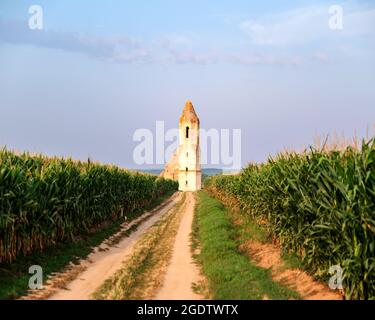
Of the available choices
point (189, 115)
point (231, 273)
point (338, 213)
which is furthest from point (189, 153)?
point (338, 213)

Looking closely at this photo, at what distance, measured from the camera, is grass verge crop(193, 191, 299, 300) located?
10023 mm

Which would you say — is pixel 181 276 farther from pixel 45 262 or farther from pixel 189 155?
pixel 189 155

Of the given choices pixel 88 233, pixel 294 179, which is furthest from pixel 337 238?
pixel 88 233

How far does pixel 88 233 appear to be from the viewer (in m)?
19.1

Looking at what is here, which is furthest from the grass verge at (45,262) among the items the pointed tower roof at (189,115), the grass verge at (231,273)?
the pointed tower roof at (189,115)

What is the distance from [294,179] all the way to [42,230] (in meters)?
8.64

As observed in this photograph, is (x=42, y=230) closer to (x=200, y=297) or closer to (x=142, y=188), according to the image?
(x=200, y=297)

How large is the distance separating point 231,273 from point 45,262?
6189 millimetres

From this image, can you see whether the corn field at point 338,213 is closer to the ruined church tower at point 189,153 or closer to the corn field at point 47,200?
the corn field at point 47,200

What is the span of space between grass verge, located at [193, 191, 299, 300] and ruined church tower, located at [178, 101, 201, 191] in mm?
69395

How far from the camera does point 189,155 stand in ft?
292

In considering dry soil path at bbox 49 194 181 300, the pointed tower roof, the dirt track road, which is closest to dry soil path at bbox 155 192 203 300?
the dirt track road

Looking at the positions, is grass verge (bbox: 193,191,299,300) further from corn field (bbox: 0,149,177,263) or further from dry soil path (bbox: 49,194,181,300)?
corn field (bbox: 0,149,177,263)
